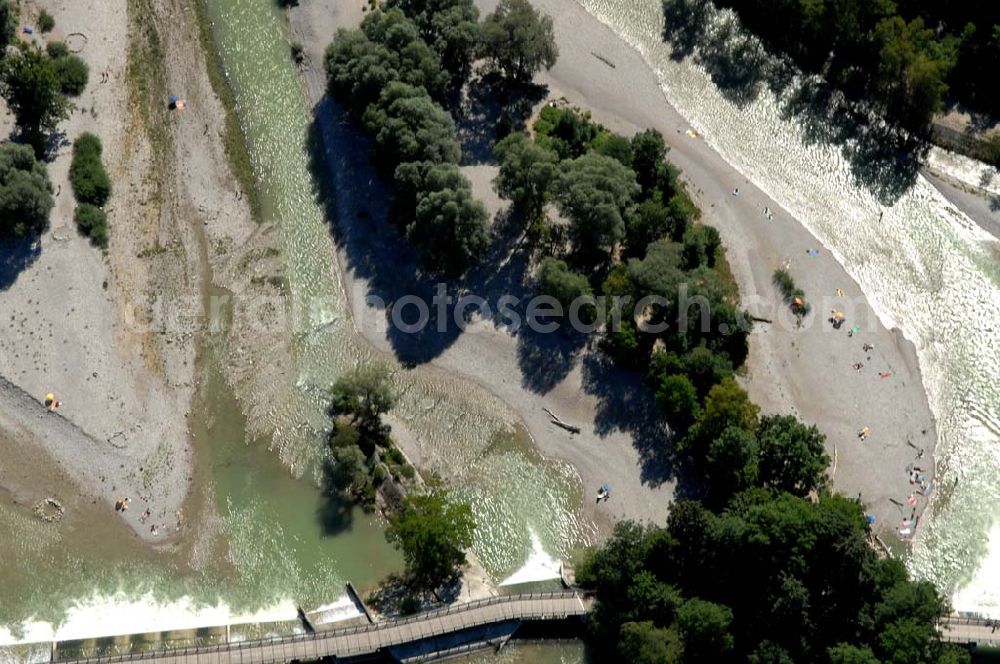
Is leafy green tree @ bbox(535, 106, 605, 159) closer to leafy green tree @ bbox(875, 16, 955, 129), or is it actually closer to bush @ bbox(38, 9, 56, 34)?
leafy green tree @ bbox(875, 16, 955, 129)

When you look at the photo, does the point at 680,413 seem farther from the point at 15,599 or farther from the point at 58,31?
the point at 58,31

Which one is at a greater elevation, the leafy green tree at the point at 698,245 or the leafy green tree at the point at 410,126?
the leafy green tree at the point at 698,245

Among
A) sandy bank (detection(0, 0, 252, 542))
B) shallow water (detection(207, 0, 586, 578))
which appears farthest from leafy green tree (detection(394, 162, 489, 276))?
sandy bank (detection(0, 0, 252, 542))

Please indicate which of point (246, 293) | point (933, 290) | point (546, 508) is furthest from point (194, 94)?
point (933, 290)

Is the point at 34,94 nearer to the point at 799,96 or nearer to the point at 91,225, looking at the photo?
the point at 91,225

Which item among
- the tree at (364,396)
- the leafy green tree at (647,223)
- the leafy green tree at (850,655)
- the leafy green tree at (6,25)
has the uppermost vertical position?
the leafy green tree at (647,223)

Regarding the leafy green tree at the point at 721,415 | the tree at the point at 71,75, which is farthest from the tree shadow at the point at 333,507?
the tree at the point at 71,75

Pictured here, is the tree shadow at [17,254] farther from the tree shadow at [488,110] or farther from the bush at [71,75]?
the tree shadow at [488,110]
